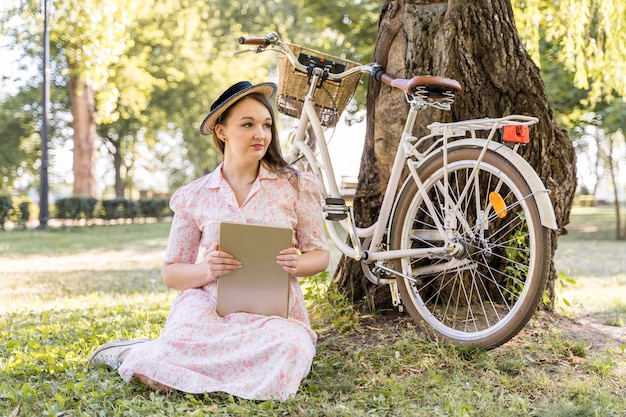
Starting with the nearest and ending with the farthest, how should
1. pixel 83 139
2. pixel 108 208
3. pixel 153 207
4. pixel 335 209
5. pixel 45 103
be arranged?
pixel 335 209 → pixel 45 103 → pixel 83 139 → pixel 108 208 → pixel 153 207

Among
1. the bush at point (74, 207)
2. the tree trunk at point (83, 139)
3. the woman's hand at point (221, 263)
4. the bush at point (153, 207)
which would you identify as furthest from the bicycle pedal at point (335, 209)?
the bush at point (153, 207)

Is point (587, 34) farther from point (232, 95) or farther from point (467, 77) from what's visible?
point (232, 95)

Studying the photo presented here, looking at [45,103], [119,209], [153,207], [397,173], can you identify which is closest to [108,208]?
[119,209]

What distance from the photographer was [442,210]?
2.83 m

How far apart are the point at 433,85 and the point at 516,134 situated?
0.43 metres

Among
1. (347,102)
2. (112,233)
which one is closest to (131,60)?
(112,233)

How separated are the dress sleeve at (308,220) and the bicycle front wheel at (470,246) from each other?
1.32 feet

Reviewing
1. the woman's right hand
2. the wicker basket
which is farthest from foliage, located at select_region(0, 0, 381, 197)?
the woman's right hand

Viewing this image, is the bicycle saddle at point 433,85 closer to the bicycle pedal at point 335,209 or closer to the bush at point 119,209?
the bicycle pedal at point 335,209

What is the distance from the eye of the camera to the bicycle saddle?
8.64 feet

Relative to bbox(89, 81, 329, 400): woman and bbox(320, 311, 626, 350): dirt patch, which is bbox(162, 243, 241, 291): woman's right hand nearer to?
bbox(89, 81, 329, 400): woman

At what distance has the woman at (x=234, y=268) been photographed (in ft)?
7.71

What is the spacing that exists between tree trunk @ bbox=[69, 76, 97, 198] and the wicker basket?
14797mm

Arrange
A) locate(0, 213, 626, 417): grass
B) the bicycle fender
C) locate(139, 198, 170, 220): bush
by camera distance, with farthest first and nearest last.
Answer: locate(139, 198, 170, 220): bush, the bicycle fender, locate(0, 213, 626, 417): grass
